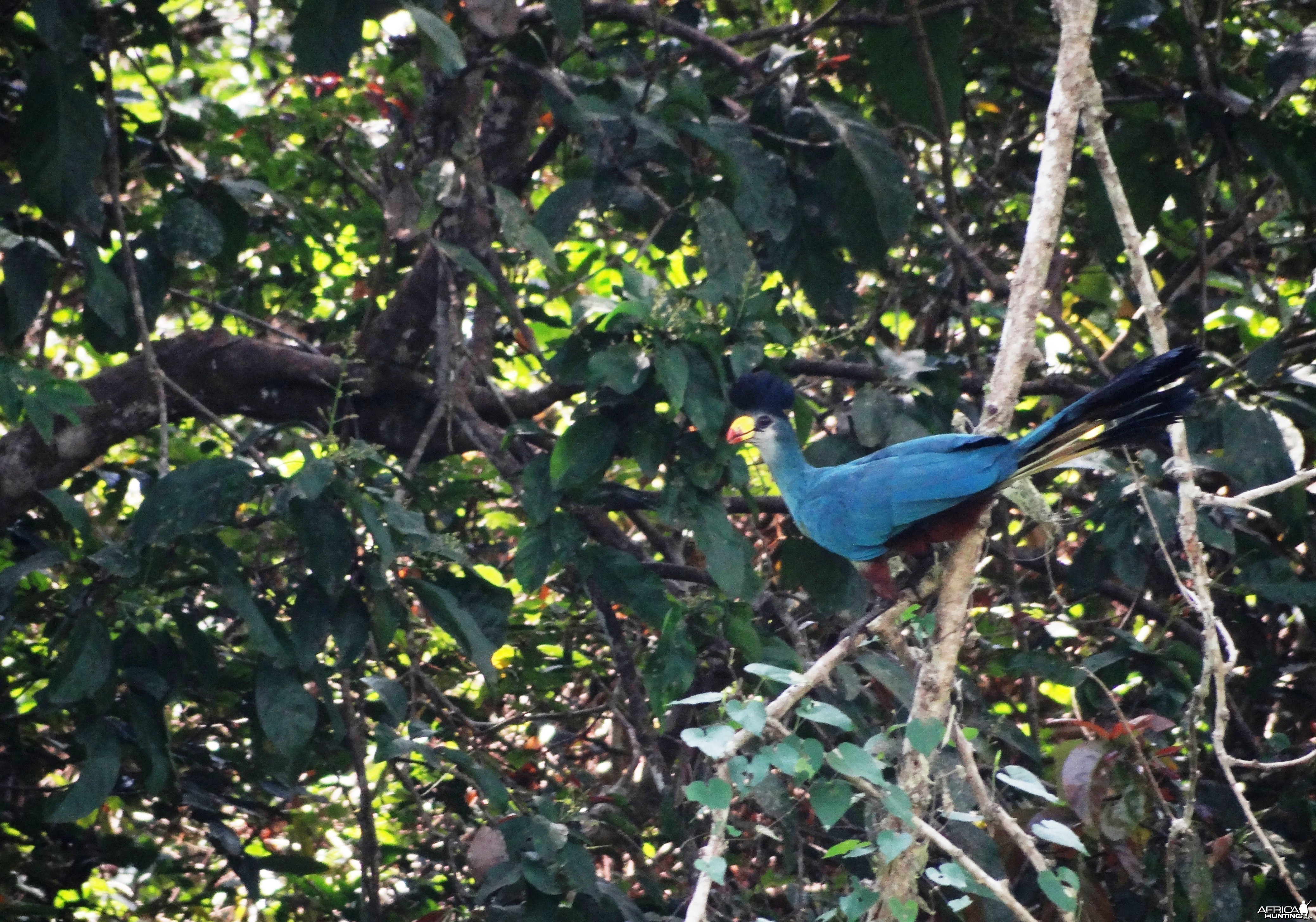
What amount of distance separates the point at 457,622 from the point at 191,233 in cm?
143

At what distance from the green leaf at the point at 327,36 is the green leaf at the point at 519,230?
48cm

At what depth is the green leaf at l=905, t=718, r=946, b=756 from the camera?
6.65 feet

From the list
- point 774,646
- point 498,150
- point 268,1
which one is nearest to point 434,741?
point 774,646

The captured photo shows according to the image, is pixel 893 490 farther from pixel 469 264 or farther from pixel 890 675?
pixel 469 264

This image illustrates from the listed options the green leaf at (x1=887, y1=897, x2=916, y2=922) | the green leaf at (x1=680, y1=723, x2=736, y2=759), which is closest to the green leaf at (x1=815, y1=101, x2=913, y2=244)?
the green leaf at (x1=680, y1=723, x2=736, y2=759)

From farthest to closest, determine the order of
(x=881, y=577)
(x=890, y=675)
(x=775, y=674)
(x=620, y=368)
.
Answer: (x=881, y=577) → (x=890, y=675) → (x=620, y=368) → (x=775, y=674)

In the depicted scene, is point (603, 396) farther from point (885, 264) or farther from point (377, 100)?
point (377, 100)

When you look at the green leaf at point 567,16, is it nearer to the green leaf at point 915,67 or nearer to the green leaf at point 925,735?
the green leaf at point 915,67

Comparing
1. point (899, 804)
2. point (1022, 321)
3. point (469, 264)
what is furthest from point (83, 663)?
point (1022, 321)

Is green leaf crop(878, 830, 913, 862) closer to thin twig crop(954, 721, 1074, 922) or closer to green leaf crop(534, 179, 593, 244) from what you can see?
thin twig crop(954, 721, 1074, 922)

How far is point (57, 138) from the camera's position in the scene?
10.1ft

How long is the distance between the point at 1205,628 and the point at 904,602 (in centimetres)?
81

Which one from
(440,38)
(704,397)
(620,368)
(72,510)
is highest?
(440,38)

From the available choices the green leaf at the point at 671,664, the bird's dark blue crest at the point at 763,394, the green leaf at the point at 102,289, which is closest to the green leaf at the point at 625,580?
the green leaf at the point at 671,664
